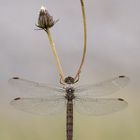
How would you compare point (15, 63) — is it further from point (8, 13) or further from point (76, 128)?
point (76, 128)

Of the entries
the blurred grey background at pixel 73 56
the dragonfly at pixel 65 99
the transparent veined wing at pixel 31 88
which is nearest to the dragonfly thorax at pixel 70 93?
the dragonfly at pixel 65 99

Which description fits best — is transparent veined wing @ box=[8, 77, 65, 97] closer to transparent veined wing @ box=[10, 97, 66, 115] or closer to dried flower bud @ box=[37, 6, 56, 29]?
transparent veined wing @ box=[10, 97, 66, 115]

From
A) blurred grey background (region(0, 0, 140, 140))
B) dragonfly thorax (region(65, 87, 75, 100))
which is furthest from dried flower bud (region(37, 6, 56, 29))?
blurred grey background (region(0, 0, 140, 140))

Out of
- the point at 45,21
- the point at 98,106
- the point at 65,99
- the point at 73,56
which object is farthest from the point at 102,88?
the point at 73,56

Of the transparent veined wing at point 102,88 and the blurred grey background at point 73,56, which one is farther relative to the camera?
the blurred grey background at point 73,56

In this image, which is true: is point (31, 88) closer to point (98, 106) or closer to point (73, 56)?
point (98, 106)

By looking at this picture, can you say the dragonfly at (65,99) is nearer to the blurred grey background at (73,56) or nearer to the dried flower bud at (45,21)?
the dried flower bud at (45,21)

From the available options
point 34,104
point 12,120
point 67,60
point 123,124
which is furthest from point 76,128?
point 67,60
